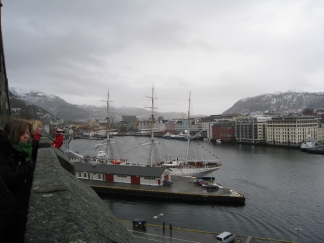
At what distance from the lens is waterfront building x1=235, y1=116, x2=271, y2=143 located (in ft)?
115

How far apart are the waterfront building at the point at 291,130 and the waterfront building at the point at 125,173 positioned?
2414 cm

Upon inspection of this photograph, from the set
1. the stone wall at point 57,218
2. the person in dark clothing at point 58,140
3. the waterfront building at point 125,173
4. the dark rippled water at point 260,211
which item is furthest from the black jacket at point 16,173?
the waterfront building at point 125,173

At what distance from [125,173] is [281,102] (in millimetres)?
124763

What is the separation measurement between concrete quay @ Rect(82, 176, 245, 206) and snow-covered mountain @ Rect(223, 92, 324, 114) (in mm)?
104901

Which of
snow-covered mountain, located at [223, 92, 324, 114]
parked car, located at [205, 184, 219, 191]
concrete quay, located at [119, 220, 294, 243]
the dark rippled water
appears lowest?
the dark rippled water

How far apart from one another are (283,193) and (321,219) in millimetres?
2642

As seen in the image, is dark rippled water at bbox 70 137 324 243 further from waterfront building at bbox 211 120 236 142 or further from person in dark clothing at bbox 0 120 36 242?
waterfront building at bbox 211 120 236 142

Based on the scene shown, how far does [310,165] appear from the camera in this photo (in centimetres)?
1728

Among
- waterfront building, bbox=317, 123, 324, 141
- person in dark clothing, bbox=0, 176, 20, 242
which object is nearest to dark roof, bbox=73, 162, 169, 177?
A: person in dark clothing, bbox=0, 176, 20, 242

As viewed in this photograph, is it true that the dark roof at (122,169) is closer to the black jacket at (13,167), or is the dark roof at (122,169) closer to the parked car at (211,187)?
the parked car at (211,187)

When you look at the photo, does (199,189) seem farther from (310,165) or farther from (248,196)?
(310,165)

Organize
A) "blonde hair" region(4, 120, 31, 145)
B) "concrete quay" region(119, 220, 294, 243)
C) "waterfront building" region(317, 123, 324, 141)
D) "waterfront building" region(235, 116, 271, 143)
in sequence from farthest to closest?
"waterfront building" region(235, 116, 271, 143), "waterfront building" region(317, 123, 324, 141), "concrete quay" region(119, 220, 294, 243), "blonde hair" region(4, 120, 31, 145)

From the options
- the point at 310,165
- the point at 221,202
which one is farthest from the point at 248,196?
the point at 310,165

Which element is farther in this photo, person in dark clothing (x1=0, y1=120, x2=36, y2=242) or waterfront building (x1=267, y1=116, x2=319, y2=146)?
waterfront building (x1=267, y1=116, x2=319, y2=146)
